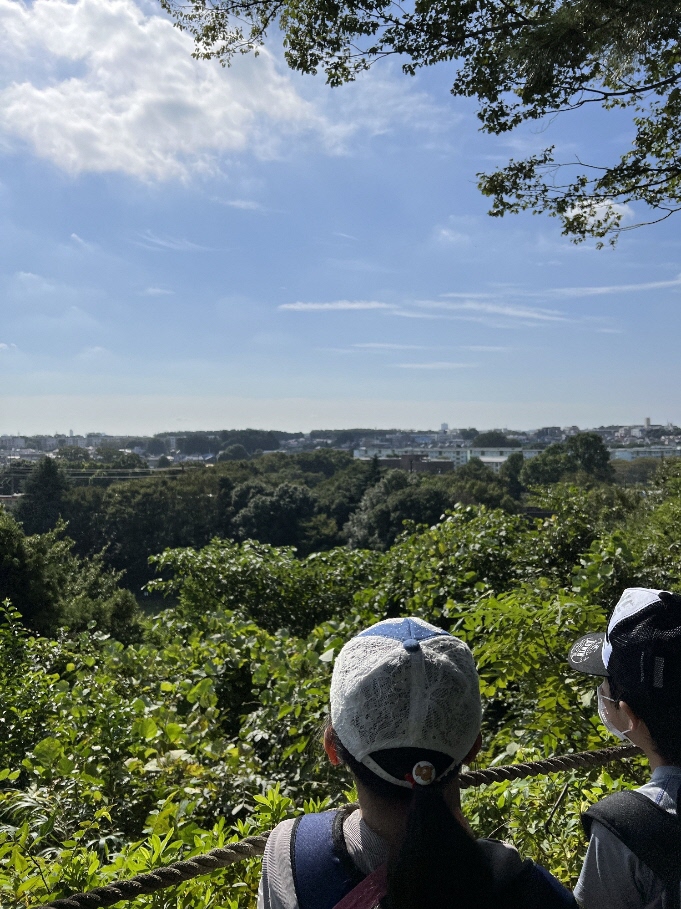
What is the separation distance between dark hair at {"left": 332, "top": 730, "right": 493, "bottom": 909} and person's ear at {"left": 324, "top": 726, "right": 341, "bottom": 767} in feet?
0.60

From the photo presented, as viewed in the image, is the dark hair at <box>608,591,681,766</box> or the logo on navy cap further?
the logo on navy cap

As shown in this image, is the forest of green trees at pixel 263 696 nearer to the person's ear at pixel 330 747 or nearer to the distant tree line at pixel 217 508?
the person's ear at pixel 330 747

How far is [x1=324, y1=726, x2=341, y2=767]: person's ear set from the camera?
1.12 meters

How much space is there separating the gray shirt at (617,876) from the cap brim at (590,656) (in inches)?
10.5

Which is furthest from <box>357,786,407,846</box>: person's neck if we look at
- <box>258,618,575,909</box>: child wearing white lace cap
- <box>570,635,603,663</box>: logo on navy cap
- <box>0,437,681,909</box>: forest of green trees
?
<box>0,437,681,909</box>: forest of green trees

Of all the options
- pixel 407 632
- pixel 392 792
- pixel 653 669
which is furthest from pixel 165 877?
pixel 653 669

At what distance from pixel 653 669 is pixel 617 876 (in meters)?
0.36

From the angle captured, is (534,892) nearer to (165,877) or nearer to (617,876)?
(617,876)

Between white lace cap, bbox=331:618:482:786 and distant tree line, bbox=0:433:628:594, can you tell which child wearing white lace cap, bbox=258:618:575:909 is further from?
distant tree line, bbox=0:433:628:594

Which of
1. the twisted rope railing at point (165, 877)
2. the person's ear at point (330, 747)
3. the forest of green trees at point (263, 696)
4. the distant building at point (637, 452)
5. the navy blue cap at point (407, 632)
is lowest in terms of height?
the distant building at point (637, 452)

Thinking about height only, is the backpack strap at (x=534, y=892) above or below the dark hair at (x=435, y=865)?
below

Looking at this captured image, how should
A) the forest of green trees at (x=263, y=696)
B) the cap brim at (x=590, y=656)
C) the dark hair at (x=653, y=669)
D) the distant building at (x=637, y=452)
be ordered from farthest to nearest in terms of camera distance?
1. the distant building at (x=637, y=452)
2. the forest of green trees at (x=263, y=696)
3. the cap brim at (x=590, y=656)
4. the dark hair at (x=653, y=669)

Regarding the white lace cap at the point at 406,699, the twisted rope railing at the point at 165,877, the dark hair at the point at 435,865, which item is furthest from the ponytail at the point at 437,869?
the twisted rope railing at the point at 165,877

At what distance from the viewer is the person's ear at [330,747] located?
44.1 inches
